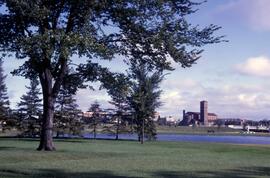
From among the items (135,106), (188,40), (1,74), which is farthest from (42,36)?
(1,74)

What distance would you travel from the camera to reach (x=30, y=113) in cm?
6556

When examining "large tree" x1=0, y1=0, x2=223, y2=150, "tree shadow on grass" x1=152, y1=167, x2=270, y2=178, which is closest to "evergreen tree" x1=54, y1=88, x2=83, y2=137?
"large tree" x1=0, y1=0, x2=223, y2=150

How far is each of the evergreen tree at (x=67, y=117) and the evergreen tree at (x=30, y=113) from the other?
7.84 ft

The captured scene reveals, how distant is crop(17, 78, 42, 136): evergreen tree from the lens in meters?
63.2

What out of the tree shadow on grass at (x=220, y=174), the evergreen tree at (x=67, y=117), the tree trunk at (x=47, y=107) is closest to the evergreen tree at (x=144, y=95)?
the evergreen tree at (x=67, y=117)

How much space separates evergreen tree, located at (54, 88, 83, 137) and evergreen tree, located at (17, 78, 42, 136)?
239 cm

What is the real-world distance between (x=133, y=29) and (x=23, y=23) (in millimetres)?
6075

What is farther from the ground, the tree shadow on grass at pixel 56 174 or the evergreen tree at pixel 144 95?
the evergreen tree at pixel 144 95

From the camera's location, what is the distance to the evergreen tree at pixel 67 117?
209 ft

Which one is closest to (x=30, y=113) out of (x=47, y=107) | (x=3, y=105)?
(x=3, y=105)

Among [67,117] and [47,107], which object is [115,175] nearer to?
[47,107]

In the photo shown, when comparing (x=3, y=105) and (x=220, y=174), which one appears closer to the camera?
(x=220, y=174)

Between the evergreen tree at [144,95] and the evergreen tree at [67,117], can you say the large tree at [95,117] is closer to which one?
the evergreen tree at [67,117]

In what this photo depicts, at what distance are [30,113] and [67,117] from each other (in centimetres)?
482
